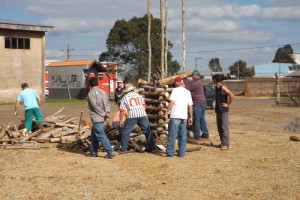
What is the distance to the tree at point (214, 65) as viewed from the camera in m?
120

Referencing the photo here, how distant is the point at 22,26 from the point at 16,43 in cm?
149

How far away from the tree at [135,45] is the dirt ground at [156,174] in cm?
3404

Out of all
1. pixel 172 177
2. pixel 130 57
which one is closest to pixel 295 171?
pixel 172 177

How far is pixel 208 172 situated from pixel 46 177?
299 cm

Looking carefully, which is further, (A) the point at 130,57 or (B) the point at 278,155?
(A) the point at 130,57

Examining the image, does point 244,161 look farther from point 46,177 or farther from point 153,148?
point 46,177

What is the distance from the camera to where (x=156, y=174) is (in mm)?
8578

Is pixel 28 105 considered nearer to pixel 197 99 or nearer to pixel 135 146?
pixel 135 146

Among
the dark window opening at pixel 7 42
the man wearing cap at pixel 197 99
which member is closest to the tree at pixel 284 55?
the dark window opening at pixel 7 42

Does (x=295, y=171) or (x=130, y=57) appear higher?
(x=130, y=57)

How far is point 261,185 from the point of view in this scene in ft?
25.1

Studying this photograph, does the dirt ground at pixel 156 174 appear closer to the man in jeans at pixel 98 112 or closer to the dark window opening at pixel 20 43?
the man in jeans at pixel 98 112

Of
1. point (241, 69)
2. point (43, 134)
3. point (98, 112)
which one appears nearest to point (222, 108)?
point (98, 112)

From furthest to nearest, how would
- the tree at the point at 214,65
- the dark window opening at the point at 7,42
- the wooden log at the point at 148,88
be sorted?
1. the tree at the point at 214,65
2. the dark window opening at the point at 7,42
3. the wooden log at the point at 148,88
